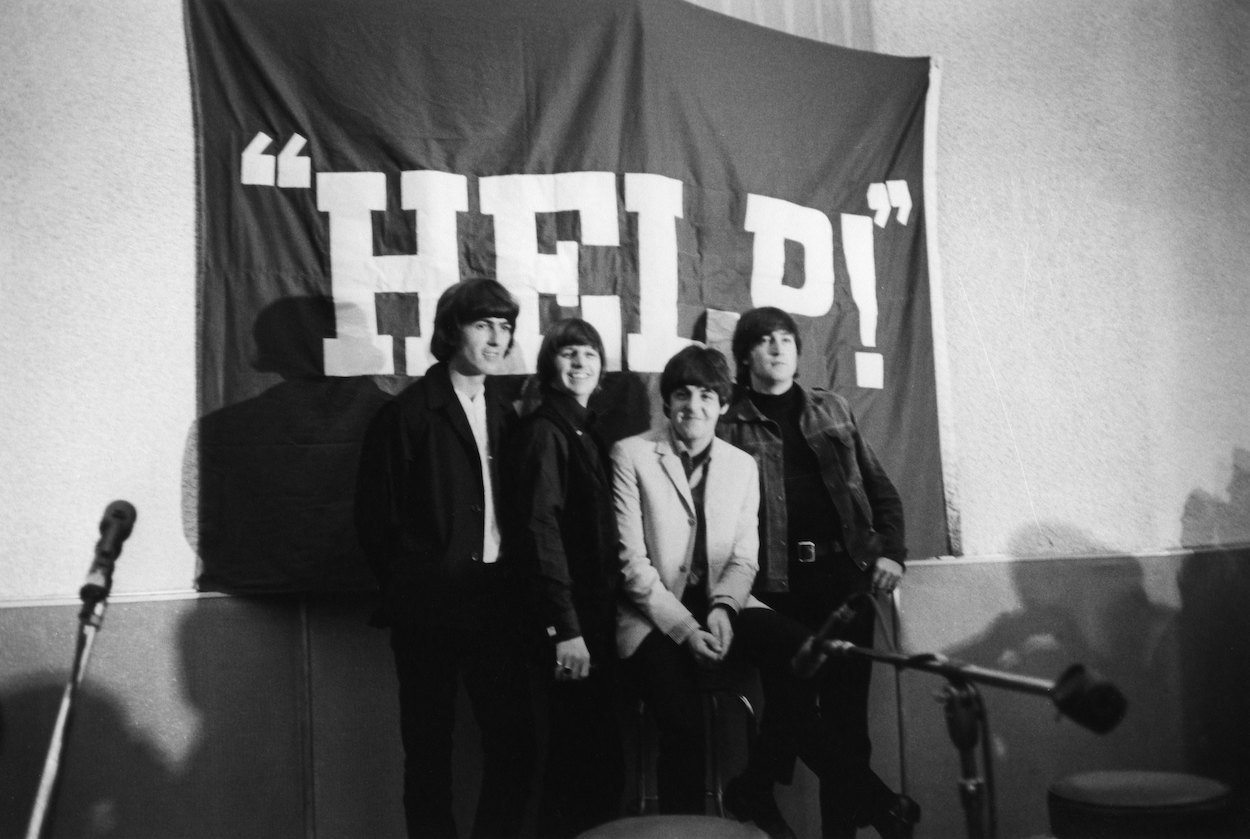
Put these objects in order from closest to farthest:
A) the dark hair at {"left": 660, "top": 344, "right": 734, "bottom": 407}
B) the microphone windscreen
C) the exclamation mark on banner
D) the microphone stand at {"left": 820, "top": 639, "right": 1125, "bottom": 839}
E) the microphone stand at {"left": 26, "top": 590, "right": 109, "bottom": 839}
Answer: the microphone windscreen → the microphone stand at {"left": 820, "top": 639, "right": 1125, "bottom": 839} → the microphone stand at {"left": 26, "top": 590, "right": 109, "bottom": 839} → the dark hair at {"left": 660, "top": 344, "right": 734, "bottom": 407} → the exclamation mark on banner

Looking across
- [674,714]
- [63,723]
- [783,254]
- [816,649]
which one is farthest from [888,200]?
[63,723]

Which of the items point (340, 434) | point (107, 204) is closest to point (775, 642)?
point (340, 434)

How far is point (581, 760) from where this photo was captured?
318 cm

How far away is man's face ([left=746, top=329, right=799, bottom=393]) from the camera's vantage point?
3.57 m

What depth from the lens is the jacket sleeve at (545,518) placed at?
3111 millimetres

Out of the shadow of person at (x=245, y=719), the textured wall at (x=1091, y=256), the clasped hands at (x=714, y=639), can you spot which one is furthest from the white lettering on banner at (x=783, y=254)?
the shadow of person at (x=245, y=719)

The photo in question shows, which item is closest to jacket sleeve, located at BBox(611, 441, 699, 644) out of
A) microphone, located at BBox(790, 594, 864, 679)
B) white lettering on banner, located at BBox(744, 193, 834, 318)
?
white lettering on banner, located at BBox(744, 193, 834, 318)

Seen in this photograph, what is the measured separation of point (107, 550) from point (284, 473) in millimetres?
1076

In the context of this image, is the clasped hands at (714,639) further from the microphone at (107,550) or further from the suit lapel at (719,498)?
the microphone at (107,550)

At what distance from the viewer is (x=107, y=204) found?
3428 mm

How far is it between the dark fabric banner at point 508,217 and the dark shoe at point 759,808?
3.60 feet

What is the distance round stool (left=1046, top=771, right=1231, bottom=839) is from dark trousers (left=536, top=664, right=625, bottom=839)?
3.92ft

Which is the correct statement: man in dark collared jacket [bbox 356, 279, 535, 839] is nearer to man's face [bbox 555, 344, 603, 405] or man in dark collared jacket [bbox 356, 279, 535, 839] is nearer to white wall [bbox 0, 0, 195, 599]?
man's face [bbox 555, 344, 603, 405]

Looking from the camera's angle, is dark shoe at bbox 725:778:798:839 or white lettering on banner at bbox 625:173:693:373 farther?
white lettering on banner at bbox 625:173:693:373
